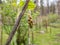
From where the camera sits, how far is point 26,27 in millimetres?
3711

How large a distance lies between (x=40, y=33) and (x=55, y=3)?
29.5 feet

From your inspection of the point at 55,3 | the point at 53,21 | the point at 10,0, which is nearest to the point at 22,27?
the point at 10,0

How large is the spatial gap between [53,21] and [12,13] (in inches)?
292

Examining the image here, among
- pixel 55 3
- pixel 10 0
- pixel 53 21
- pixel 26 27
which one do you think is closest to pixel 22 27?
pixel 26 27

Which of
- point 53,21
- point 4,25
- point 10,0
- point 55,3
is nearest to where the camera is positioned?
point 10,0

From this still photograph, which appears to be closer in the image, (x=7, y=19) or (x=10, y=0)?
(x=10, y=0)

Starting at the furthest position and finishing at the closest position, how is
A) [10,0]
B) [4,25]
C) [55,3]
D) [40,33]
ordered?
[55,3] → [40,33] → [4,25] → [10,0]

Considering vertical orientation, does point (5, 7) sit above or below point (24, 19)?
above

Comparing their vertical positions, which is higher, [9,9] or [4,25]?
[9,9]

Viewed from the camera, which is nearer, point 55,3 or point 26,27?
point 26,27

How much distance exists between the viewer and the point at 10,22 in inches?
145

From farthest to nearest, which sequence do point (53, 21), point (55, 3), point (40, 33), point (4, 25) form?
point (55, 3) < point (53, 21) < point (40, 33) < point (4, 25)

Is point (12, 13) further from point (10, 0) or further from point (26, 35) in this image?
point (26, 35)

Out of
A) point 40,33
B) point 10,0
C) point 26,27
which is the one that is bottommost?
point 40,33
